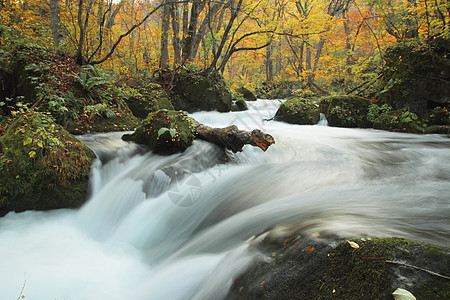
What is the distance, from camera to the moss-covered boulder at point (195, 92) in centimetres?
990

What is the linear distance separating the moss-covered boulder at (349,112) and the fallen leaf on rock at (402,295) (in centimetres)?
855

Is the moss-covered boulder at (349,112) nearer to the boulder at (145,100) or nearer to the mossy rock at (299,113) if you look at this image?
the mossy rock at (299,113)

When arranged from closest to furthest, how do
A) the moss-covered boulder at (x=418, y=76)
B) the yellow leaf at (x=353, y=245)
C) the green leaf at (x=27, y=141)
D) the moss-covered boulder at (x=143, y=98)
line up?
the yellow leaf at (x=353, y=245) → the green leaf at (x=27, y=141) → the moss-covered boulder at (x=418, y=76) → the moss-covered boulder at (x=143, y=98)

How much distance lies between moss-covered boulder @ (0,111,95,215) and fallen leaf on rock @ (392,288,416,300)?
3.85 m

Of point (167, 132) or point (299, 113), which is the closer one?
point (167, 132)

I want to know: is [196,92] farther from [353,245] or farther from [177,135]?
[353,245]

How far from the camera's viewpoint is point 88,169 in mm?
3906

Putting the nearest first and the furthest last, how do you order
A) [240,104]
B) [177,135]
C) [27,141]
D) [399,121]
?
1. [27,141]
2. [177,135]
3. [399,121]
4. [240,104]

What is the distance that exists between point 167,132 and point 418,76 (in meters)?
7.88

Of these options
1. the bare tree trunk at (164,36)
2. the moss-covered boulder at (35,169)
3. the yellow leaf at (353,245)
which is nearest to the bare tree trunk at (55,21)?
the bare tree trunk at (164,36)

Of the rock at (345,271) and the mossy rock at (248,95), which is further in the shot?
the mossy rock at (248,95)

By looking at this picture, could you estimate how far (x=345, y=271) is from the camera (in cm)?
137

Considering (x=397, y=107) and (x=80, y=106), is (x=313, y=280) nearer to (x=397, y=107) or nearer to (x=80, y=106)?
(x=80, y=106)

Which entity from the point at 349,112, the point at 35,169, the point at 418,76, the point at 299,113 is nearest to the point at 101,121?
the point at 35,169
